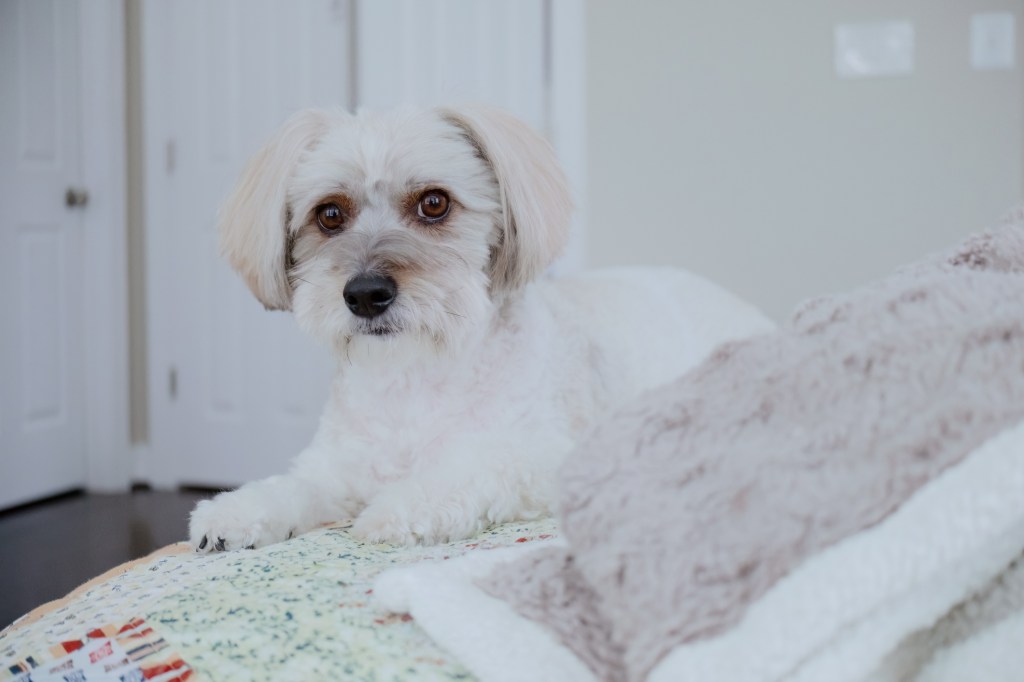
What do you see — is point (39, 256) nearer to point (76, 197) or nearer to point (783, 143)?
point (76, 197)

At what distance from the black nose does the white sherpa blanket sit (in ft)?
2.41

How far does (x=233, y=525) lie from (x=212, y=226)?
10.4ft

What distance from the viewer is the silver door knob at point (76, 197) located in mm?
4188

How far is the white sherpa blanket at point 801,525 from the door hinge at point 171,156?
3.92 metres

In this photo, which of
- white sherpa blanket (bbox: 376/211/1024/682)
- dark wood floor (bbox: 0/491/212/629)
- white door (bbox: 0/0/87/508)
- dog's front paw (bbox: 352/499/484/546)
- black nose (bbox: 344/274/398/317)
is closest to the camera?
white sherpa blanket (bbox: 376/211/1024/682)

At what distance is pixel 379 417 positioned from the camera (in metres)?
1.57

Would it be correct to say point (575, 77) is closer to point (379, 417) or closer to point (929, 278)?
point (379, 417)

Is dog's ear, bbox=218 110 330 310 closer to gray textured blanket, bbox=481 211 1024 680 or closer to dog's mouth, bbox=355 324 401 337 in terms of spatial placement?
dog's mouth, bbox=355 324 401 337

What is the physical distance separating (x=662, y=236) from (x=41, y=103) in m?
2.85

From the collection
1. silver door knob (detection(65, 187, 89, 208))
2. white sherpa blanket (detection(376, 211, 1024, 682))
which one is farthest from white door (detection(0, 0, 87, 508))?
white sherpa blanket (detection(376, 211, 1024, 682))

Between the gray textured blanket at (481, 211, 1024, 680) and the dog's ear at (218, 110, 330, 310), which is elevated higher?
the dog's ear at (218, 110, 330, 310)

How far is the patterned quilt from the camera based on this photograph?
708 mm

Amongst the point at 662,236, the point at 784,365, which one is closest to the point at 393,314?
the point at 784,365

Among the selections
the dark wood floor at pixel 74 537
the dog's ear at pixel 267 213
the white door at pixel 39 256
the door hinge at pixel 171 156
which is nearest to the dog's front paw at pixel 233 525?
the dog's ear at pixel 267 213
